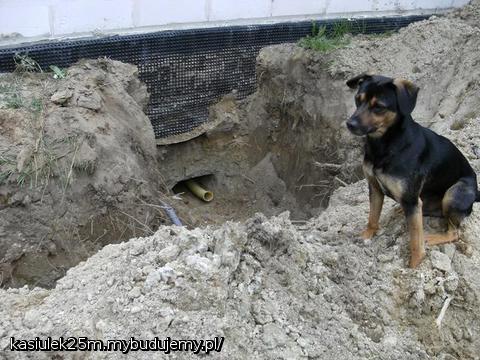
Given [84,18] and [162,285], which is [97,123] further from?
[162,285]

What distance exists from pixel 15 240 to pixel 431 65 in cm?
557

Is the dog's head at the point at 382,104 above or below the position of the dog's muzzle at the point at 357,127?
above

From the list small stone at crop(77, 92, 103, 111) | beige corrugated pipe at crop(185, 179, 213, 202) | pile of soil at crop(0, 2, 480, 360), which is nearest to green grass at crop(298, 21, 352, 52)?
beige corrugated pipe at crop(185, 179, 213, 202)

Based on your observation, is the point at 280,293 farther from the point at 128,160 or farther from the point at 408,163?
the point at 128,160

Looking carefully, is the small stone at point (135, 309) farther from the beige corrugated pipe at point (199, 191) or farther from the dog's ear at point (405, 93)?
the beige corrugated pipe at point (199, 191)

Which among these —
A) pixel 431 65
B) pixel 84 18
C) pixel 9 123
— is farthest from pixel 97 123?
pixel 431 65

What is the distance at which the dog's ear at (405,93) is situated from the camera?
123 inches

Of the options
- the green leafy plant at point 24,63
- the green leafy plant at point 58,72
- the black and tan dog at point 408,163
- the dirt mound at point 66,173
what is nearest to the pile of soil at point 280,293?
the black and tan dog at point 408,163

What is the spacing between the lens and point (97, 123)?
16.7 ft

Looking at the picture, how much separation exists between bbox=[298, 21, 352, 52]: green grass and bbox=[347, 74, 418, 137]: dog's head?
4.08m

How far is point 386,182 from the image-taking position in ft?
10.9

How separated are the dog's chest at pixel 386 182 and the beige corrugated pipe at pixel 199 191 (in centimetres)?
421

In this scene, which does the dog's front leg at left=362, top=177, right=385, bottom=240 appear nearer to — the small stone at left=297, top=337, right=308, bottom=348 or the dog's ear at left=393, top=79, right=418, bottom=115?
the dog's ear at left=393, top=79, right=418, bottom=115

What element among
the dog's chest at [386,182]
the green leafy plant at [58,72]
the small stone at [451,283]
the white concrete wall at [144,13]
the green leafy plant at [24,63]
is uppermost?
the white concrete wall at [144,13]
